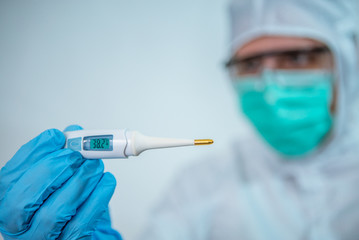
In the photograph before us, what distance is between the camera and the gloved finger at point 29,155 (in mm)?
615

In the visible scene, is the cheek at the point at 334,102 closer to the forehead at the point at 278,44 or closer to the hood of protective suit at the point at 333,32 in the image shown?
the hood of protective suit at the point at 333,32

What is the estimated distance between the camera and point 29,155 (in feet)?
2.04

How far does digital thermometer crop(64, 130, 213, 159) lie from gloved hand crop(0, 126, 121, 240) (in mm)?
49

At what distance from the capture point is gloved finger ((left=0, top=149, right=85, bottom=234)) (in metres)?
0.58

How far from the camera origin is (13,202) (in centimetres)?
58

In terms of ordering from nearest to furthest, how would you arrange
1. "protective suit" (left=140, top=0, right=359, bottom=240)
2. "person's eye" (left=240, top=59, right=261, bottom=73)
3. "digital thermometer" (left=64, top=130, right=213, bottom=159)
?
"digital thermometer" (left=64, top=130, right=213, bottom=159) < "protective suit" (left=140, top=0, right=359, bottom=240) < "person's eye" (left=240, top=59, right=261, bottom=73)

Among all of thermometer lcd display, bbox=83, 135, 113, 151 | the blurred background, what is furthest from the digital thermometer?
the blurred background

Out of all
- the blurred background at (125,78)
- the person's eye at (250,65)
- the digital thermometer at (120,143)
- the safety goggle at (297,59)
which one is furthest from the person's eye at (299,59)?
the digital thermometer at (120,143)

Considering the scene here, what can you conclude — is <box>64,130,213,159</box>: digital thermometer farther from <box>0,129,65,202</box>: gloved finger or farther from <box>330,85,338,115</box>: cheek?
<box>330,85,338,115</box>: cheek

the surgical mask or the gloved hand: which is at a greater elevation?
the surgical mask

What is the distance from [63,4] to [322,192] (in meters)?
1.28

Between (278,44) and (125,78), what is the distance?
2.21 ft

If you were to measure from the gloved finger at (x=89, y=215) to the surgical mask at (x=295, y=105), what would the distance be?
806mm

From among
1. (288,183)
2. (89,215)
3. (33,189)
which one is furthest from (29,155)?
(288,183)
